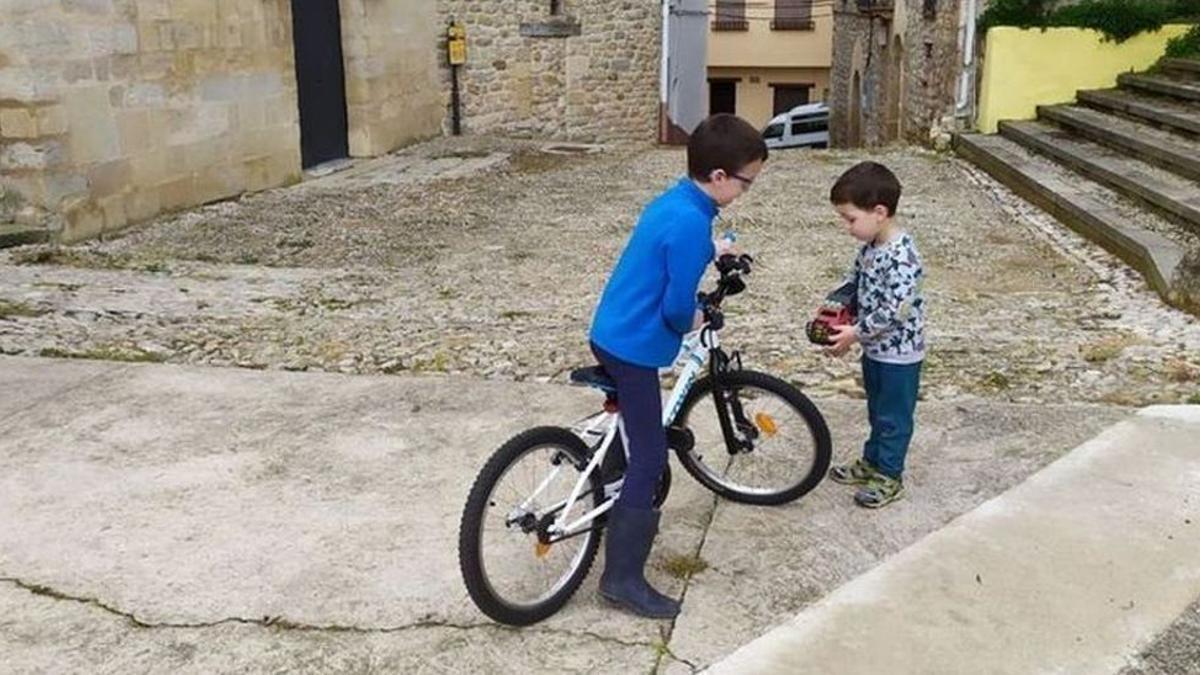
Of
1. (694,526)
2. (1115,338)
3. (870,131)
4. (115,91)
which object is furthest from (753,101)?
(694,526)

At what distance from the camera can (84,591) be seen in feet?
9.53

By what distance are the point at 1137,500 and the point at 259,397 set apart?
3198 mm

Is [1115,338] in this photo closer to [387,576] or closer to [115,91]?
[387,576]

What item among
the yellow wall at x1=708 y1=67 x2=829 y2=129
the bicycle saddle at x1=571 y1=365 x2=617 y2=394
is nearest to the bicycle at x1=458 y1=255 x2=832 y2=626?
the bicycle saddle at x1=571 y1=365 x2=617 y2=394

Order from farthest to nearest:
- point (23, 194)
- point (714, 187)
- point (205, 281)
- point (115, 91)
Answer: point (115, 91) → point (23, 194) → point (205, 281) → point (714, 187)

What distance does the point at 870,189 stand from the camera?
10.3 ft

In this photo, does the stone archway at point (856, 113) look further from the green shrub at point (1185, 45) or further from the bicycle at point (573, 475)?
the bicycle at point (573, 475)

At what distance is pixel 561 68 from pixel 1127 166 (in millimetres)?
8755

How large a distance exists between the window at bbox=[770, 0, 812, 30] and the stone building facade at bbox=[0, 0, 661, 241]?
1694 cm

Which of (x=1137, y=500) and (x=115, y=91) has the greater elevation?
(x=115, y=91)

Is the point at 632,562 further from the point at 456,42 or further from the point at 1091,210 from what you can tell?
the point at 456,42

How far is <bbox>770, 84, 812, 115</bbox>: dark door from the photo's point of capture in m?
33.8

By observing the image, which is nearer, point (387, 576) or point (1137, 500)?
point (387, 576)

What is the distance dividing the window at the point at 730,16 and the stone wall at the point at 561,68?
16.1 m
